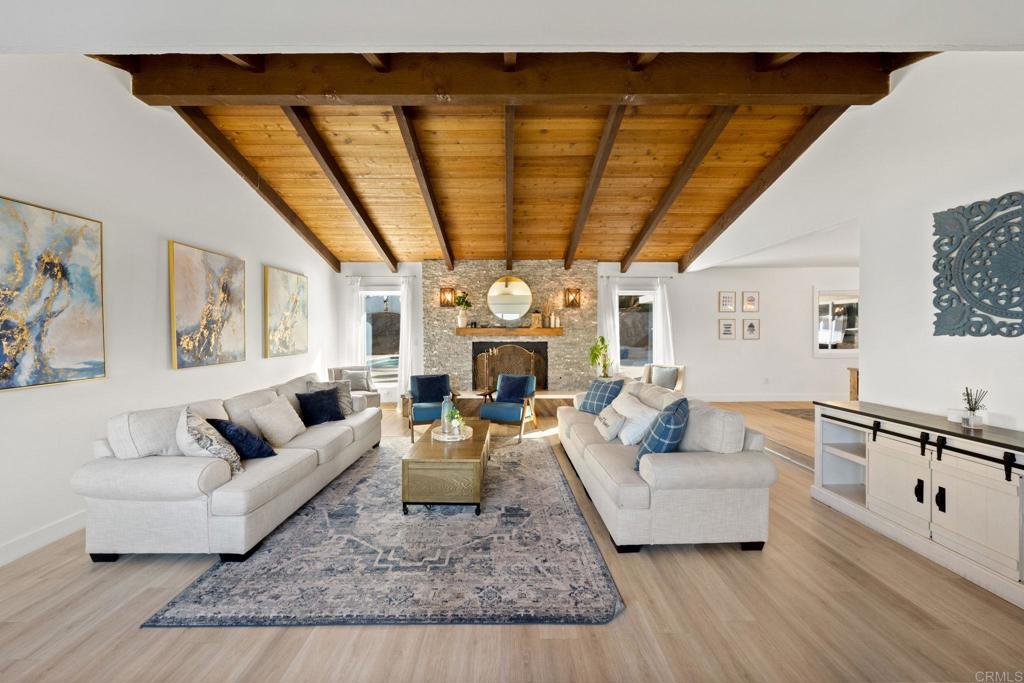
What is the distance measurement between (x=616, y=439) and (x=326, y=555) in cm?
239

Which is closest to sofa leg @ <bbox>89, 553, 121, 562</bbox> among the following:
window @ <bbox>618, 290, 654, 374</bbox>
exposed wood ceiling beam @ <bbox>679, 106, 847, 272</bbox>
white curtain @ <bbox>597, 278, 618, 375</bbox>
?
exposed wood ceiling beam @ <bbox>679, 106, 847, 272</bbox>

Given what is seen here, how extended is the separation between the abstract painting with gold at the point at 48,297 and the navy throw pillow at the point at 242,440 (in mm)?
1082

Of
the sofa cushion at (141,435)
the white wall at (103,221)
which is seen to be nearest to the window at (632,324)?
the white wall at (103,221)

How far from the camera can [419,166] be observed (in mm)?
5160

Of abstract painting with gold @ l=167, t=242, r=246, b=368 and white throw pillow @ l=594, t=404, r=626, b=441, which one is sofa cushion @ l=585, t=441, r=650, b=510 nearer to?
white throw pillow @ l=594, t=404, r=626, b=441

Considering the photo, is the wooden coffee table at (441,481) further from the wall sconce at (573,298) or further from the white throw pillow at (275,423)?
the wall sconce at (573,298)

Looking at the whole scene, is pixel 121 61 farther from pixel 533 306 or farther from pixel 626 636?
pixel 533 306

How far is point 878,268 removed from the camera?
148 inches

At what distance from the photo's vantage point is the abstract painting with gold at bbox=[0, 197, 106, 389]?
288 cm

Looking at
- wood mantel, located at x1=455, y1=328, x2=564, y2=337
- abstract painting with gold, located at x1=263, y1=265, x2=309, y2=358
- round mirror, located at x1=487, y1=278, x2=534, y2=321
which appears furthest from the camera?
wood mantel, located at x1=455, y1=328, x2=564, y2=337

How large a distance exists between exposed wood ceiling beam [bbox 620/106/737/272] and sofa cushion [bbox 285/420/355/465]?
4.61 metres

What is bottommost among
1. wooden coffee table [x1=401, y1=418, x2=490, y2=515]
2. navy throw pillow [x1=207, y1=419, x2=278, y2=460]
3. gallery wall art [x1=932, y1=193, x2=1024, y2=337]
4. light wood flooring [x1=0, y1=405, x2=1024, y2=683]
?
light wood flooring [x1=0, y1=405, x2=1024, y2=683]

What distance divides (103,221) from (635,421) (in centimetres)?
446

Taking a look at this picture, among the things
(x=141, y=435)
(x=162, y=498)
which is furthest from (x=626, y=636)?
(x=141, y=435)
